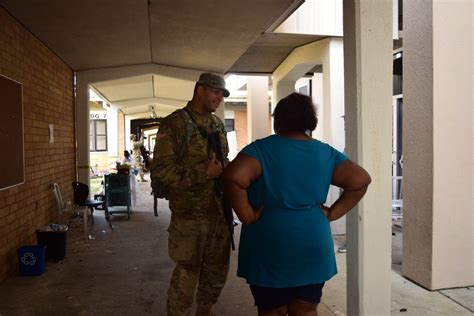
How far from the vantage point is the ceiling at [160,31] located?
4602mm

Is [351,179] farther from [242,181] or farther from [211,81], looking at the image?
[211,81]

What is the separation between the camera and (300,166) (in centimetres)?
194

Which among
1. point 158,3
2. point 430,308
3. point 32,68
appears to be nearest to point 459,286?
point 430,308

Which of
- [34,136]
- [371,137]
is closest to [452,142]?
[371,137]

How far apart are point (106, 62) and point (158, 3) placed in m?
3.25

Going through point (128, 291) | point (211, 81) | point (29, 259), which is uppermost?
point (211, 81)

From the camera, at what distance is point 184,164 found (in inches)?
105

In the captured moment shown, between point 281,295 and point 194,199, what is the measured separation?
917mm

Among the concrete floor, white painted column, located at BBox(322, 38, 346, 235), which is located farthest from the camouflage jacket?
white painted column, located at BBox(322, 38, 346, 235)

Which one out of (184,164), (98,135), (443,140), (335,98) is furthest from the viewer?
(98,135)

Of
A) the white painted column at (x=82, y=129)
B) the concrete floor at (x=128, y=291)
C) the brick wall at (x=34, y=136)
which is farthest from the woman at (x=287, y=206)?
the white painted column at (x=82, y=129)

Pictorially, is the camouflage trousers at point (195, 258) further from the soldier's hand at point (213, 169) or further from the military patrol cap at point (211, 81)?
the military patrol cap at point (211, 81)

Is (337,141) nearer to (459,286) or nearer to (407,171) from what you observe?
(407,171)

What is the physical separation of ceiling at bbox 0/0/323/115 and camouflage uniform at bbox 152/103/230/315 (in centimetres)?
246
